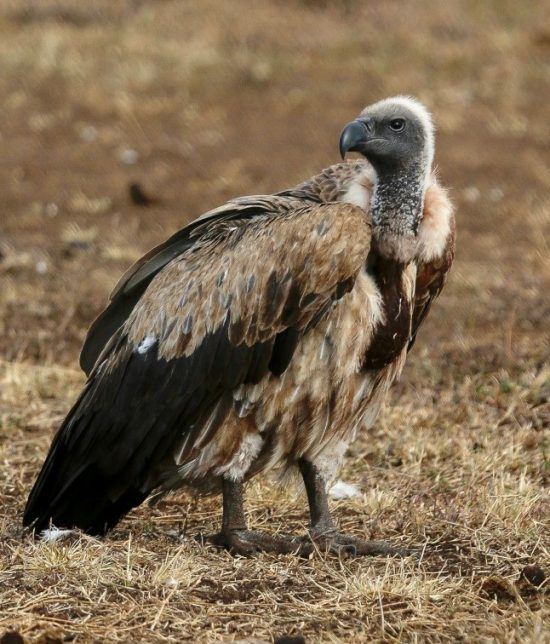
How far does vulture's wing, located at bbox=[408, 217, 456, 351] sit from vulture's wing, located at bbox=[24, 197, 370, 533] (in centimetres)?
33

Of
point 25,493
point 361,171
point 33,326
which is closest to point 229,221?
point 361,171

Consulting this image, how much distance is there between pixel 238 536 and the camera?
15.8 feet

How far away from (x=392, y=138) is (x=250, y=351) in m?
0.92

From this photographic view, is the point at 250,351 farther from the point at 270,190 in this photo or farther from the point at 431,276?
the point at 270,190

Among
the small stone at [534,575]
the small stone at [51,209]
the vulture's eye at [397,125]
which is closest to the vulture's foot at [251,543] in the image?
the small stone at [534,575]

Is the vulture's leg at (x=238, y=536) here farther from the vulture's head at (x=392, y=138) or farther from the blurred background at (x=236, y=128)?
the blurred background at (x=236, y=128)

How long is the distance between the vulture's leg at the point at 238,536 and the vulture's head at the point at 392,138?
1.26 metres

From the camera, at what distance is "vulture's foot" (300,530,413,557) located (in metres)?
4.70

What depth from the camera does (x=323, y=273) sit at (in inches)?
176

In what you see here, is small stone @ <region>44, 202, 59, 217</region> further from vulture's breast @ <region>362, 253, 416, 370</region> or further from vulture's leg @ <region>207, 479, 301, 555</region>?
vulture's breast @ <region>362, 253, 416, 370</region>

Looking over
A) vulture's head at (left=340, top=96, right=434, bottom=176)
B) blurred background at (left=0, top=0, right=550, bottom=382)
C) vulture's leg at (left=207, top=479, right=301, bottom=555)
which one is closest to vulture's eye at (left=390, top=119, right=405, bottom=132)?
vulture's head at (left=340, top=96, right=434, bottom=176)

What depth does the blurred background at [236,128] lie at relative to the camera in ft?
28.2

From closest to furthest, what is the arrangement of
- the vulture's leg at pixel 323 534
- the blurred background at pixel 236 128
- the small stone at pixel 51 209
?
1. the vulture's leg at pixel 323 534
2. the blurred background at pixel 236 128
3. the small stone at pixel 51 209

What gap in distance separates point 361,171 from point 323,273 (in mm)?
572
